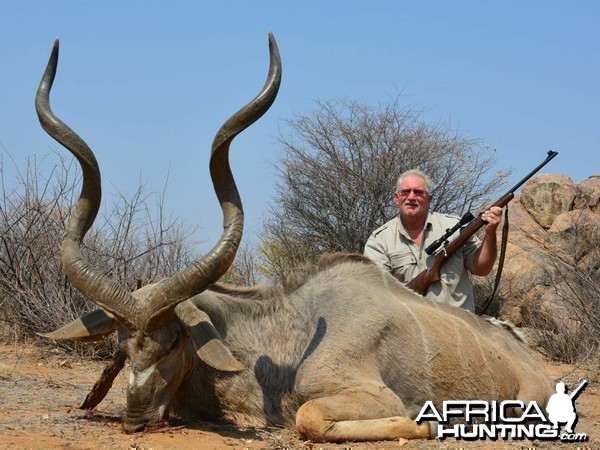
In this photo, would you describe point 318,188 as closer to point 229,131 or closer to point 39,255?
point 39,255

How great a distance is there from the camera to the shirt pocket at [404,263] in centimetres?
734

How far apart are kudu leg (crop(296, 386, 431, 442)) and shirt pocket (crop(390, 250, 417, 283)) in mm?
2156

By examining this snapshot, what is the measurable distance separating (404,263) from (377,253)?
23 cm

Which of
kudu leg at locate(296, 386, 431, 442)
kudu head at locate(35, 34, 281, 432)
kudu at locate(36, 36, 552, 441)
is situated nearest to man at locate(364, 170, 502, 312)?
kudu at locate(36, 36, 552, 441)

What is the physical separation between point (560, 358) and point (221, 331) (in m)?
5.08

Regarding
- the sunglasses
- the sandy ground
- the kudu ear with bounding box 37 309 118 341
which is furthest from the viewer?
the sunglasses

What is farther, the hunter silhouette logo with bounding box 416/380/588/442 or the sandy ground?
the hunter silhouette logo with bounding box 416/380/588/442

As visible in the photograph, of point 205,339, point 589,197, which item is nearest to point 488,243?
point 205,339

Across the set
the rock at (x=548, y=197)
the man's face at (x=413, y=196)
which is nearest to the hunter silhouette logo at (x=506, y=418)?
the man's face at (x=413, y=196)

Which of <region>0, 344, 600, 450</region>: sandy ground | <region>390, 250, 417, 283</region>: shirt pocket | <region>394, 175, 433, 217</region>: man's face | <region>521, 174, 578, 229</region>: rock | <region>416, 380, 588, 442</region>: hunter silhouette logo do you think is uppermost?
Result: <region>521, 174, 578, 229</region>: rock

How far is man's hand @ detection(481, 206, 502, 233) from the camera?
6.82 m

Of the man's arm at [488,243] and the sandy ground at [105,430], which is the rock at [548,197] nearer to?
the sandy ground at [105,430]

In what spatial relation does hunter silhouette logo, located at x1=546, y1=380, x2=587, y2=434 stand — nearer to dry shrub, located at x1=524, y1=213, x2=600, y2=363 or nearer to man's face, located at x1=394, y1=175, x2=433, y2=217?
man's face, located at x1=394, y1=175, x2=433, y2=217

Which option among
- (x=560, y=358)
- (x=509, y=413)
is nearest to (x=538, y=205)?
(x=560, y=358)
